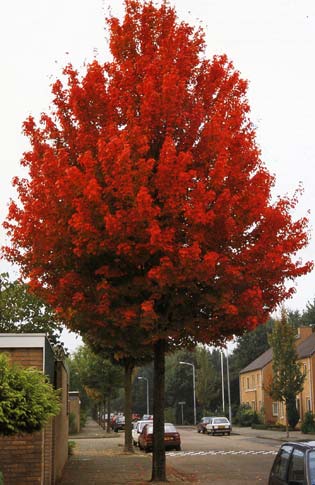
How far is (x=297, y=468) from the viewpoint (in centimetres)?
877

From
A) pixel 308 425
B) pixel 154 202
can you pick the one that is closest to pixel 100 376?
pixel 308 425

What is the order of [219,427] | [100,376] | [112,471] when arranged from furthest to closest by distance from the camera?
[219,427] → [100,376] → [112,471]

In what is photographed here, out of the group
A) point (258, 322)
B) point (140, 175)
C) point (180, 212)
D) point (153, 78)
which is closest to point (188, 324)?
point (258, 322)

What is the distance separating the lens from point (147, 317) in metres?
14.4

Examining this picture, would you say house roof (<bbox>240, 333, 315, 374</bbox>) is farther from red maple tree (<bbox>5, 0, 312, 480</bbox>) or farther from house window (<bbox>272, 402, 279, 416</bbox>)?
red maple tree (<bbox>5, 0, 312, 480</bbox>)

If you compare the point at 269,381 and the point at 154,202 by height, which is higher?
the point at 154,202

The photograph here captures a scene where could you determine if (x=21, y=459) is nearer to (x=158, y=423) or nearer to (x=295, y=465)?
(x=295, y=465)

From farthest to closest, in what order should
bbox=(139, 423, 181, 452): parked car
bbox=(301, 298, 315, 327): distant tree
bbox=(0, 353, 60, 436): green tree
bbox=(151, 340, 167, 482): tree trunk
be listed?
1. bbox=(301, 298, 315, 327): distant tree
2. bbox=(139, 423, 181, 452): parked car
3. bbox=(151, 340, 167, 482): tree trunk
4. bbox=(0, 353, 60, 436): green tree

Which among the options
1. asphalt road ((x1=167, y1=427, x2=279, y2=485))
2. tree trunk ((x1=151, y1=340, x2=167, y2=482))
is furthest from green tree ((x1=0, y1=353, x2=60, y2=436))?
asphalt road ((x1=167, y1=427, x2=279, y2=485))

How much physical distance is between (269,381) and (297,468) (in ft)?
156

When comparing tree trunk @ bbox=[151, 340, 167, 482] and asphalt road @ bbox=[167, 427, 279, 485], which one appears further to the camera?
asphalt road @ bbox=[167, 427, 279, 485]

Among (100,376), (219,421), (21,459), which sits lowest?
(219,421)

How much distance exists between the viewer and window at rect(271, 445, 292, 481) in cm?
926

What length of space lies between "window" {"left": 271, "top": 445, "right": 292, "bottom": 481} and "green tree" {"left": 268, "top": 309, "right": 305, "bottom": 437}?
38.1m
